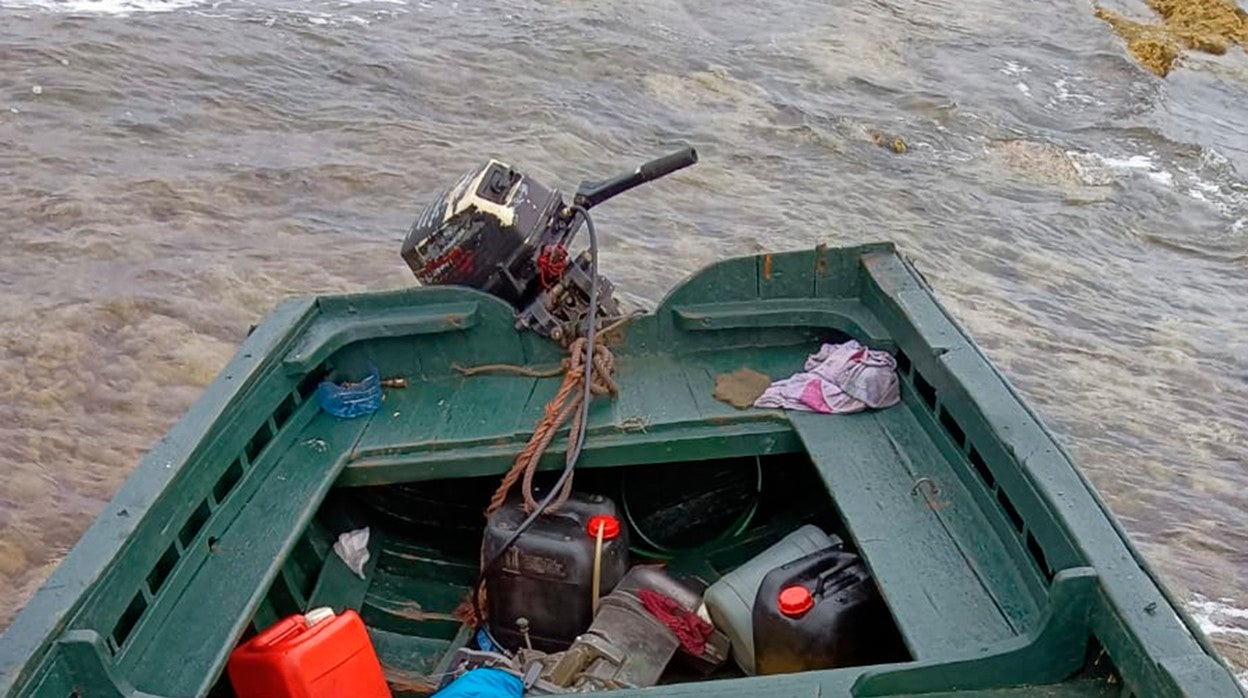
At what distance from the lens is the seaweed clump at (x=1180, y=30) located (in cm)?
1788

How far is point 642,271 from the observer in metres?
10.3

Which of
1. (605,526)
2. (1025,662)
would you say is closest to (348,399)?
(605,526)

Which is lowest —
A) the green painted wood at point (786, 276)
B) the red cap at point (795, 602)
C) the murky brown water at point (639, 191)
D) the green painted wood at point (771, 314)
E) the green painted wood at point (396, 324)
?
the murky brown water at point (639, 191)

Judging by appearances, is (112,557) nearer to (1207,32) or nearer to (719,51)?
(719,51)

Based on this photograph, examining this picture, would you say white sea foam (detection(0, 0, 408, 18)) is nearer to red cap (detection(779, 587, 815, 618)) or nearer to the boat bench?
the boat bench

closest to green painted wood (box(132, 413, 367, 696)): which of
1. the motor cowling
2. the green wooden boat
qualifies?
the green wooden boat

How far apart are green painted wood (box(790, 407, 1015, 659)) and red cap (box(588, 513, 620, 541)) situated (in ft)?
2.21

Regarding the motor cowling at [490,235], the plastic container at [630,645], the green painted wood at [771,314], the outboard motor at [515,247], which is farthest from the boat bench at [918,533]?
the motor cowling at [490,235]

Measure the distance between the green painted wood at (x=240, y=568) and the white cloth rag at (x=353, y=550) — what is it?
35 cm

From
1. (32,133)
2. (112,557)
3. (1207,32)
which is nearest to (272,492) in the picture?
(112,557)

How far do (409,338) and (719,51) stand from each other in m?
12.2

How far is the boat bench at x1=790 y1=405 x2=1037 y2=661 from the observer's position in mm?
3094

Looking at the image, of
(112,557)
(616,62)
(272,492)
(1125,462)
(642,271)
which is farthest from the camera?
(616,62)

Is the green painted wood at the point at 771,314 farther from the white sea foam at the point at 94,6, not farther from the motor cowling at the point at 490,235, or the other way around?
the white sea foam at the point at 94,6
